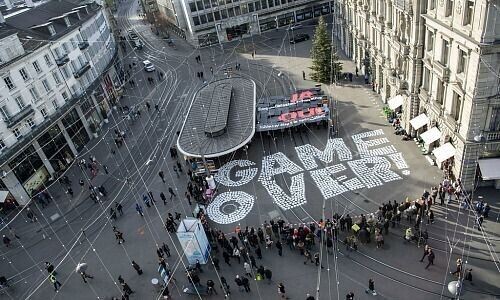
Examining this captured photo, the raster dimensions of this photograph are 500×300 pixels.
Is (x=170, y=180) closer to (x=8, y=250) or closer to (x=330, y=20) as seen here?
(x=8, y=250)

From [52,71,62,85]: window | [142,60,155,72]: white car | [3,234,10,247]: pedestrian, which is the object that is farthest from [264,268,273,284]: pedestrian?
[142,60,155,72]: white car

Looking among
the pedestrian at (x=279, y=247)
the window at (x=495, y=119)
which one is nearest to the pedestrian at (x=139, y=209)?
the pedestrian at (x=279, y=247)

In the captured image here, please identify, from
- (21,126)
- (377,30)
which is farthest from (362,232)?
(21,126)

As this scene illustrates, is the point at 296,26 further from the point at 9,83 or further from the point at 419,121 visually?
the point at 9,83

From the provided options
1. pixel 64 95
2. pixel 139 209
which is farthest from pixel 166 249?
pixel 64 95

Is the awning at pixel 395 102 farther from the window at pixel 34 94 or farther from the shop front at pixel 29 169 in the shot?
the shop front at pixel 29 169

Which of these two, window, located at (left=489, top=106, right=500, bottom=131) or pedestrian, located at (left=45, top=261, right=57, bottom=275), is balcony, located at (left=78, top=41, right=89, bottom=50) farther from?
window, located at (left=489, top=106, right=500, bottom=131)
